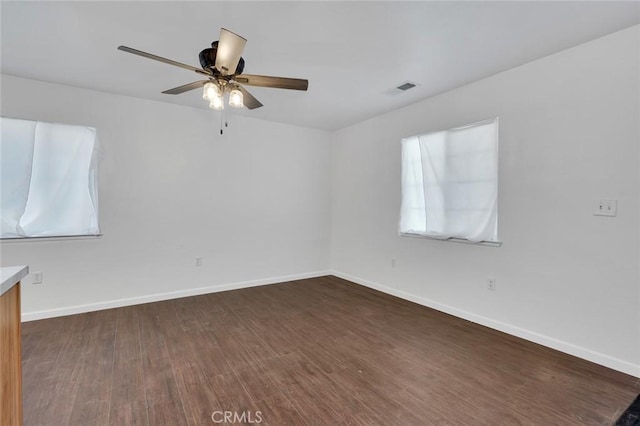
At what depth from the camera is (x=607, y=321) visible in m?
2.29

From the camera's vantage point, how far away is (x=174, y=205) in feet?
12.8

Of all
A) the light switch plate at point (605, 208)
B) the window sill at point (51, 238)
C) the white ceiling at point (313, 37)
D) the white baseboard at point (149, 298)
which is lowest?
the white baseboard at point (149, 298)

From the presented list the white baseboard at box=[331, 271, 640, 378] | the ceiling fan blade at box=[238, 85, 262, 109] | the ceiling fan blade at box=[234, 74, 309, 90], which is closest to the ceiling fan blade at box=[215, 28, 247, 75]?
the ceiling fan blade at box=[234, 74, 309, 90]

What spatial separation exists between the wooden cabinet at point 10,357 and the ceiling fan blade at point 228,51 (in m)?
1.47

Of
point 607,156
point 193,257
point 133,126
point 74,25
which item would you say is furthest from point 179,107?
point 607,156

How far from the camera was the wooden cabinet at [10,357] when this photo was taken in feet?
3.52

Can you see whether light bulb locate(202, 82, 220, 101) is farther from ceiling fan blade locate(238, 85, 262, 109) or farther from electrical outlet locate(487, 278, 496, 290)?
electrical outlet locate(487, 278, 496, 290)

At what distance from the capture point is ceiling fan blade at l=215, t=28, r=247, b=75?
162 cm

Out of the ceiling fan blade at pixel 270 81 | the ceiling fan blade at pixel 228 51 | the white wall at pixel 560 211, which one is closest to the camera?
the ceiling fan blade at pixel 228 51

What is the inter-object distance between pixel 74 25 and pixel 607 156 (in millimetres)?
4092

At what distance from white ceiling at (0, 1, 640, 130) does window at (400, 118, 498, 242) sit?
2.03ft

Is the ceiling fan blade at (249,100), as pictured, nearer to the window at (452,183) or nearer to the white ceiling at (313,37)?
the white ceiling at (313,37)

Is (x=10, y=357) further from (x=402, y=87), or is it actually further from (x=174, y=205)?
(x=402, y=87)

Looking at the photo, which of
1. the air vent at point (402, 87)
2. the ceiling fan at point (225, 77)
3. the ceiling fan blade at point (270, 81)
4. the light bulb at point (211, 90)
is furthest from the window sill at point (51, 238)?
the air vent at point (402, 87)
